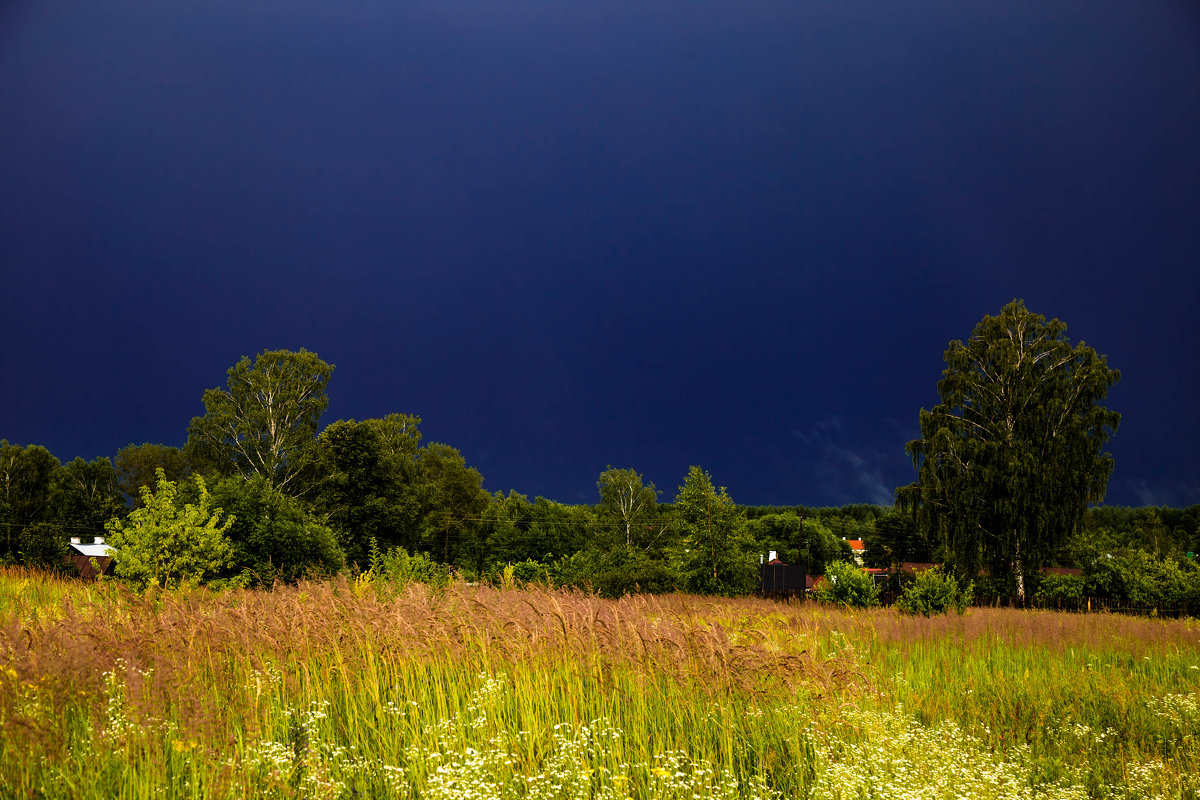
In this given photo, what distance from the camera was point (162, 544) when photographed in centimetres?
1138

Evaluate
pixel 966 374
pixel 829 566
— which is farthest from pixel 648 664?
pixel 966 374

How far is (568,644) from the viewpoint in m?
4.69

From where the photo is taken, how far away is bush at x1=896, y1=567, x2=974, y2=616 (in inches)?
583

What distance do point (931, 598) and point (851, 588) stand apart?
12.3 ft

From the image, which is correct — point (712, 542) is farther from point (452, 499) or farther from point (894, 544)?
point (894, 544)

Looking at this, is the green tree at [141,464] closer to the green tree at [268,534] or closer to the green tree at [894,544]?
the green tree at [268,534]

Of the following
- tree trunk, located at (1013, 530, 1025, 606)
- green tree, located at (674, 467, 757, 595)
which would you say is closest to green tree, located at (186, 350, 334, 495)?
green tree, located at (674, 467, 757, 595)

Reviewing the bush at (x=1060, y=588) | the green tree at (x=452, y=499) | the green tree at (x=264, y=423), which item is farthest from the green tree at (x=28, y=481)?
the bush at (x=1060, y=588)

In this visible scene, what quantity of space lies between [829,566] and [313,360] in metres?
29.6

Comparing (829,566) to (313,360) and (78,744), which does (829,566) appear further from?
(313,360)

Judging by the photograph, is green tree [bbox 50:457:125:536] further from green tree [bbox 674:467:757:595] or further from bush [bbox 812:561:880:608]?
bush [bbox 812:561:880:608]

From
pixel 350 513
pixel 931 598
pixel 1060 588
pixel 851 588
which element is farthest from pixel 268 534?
pixel 1060 588

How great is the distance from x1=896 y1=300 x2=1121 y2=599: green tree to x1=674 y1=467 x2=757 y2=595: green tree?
13.2 metres

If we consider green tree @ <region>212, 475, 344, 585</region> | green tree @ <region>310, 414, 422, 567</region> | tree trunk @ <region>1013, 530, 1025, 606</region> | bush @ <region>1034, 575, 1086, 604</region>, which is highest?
green tree @ <region>310, 414, 422, 567</region>
